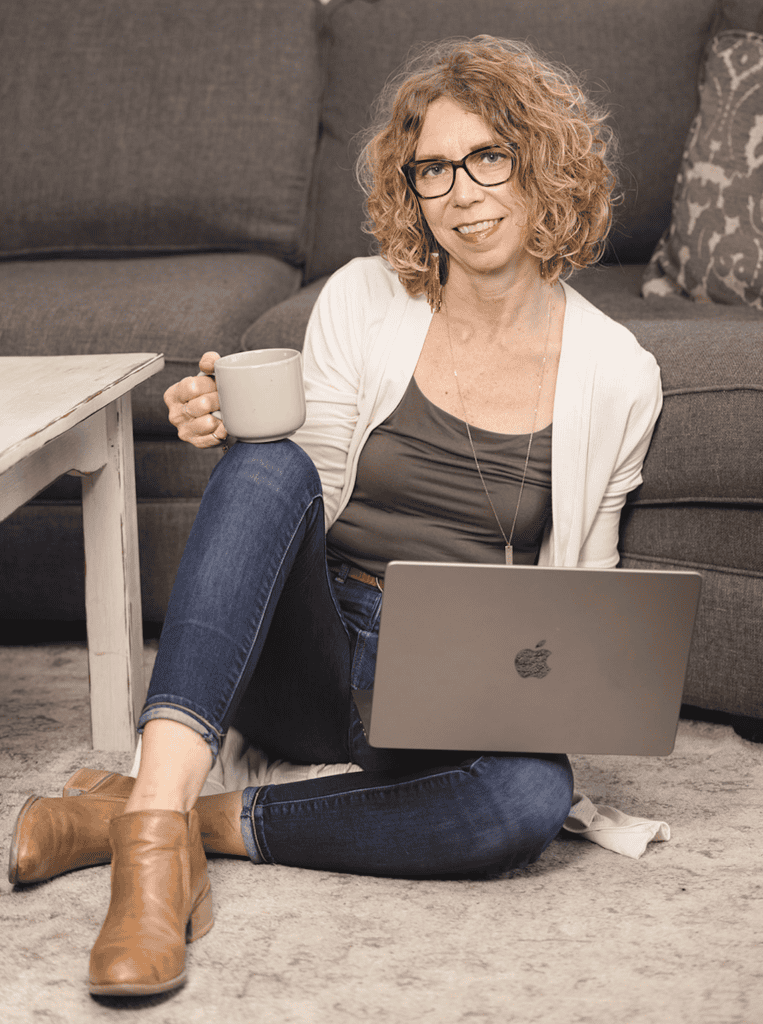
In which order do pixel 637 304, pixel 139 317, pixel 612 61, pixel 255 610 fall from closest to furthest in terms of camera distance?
pixel 255 610 < pixel 139 317 < pixel 637 304 < pixel 612 61

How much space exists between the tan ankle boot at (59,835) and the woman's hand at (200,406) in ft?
1.24

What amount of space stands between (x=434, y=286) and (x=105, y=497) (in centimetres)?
47

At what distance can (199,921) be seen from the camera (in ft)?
2.92

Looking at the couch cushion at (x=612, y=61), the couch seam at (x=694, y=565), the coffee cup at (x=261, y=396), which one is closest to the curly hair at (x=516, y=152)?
the coffee cup at (x=261, y=396)

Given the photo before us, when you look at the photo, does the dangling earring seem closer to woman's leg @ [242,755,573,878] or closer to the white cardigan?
the white cardigan

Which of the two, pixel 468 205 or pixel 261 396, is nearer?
pixel 261 396

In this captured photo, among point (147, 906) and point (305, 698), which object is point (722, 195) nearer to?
point (305, 698)

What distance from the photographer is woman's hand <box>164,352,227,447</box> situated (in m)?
1.02

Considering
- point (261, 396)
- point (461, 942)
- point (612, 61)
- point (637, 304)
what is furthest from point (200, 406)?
point (612, 61)

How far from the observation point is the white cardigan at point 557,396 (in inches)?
43.0

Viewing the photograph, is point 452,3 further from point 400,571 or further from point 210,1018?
point 210,1018

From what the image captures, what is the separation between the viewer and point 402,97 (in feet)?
3.66

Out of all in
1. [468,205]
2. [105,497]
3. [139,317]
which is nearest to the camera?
[468,205]

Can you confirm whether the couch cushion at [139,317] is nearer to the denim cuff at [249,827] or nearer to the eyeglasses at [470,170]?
the eyeglasses at [470,170]
